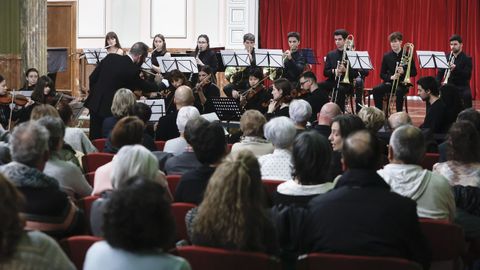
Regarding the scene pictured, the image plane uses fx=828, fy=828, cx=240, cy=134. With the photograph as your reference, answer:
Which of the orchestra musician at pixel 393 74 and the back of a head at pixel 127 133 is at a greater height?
the orchestra musician at pixel 393 74

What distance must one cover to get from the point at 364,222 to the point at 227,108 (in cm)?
683

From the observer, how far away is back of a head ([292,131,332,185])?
4.07 m

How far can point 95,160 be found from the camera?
6.07 metres

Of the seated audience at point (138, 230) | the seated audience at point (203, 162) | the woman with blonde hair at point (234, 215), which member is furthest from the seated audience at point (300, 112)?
the seated audience at point (138, 230)

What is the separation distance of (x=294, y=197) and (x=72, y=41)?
12.4 metres

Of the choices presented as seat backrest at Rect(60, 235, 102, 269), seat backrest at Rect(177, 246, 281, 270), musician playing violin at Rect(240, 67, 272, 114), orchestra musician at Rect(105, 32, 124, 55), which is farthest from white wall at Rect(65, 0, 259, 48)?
seat backrest at Rect(177, 246, 281, 270)

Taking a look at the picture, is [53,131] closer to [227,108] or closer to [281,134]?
[281,134]

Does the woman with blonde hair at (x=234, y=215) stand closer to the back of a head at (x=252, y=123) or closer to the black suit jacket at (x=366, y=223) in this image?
the black suit jacket at (x=366, y=223)

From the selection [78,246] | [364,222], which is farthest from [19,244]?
[364,222]

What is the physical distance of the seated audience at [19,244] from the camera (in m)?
2.72

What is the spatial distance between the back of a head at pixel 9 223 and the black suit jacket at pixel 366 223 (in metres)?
1.39

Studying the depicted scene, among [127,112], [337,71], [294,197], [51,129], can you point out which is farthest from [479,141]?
[337,71]

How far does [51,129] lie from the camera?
4.89m

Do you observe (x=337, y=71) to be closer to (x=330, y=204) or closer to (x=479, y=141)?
(x=479, y=141)
